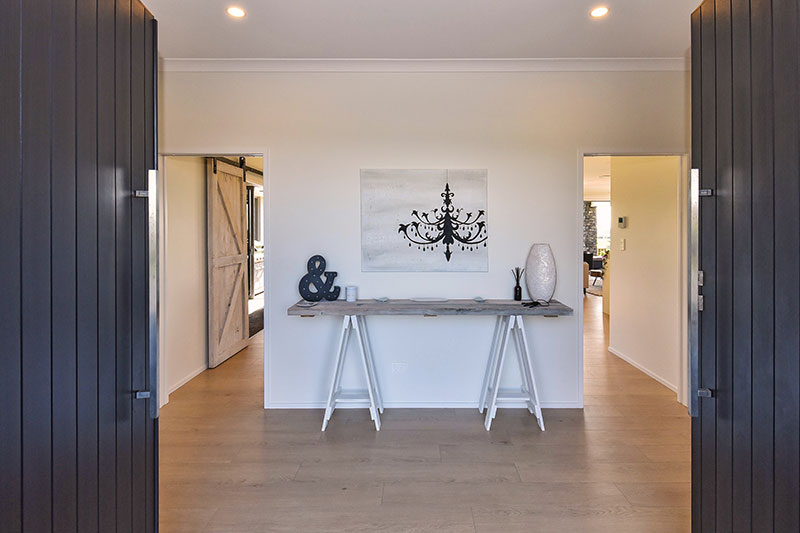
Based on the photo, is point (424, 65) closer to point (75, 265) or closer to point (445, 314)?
point (445, 314)

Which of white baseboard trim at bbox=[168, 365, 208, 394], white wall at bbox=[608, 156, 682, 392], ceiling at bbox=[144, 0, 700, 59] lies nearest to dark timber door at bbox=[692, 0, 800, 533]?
ceiling at bbox=[144, 0, 700, 59]

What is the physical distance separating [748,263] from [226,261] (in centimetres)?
456

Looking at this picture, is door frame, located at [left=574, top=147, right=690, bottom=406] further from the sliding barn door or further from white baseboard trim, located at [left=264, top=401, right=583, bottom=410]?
the sliding barn door

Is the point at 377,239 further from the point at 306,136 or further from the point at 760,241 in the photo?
the point at 760,241

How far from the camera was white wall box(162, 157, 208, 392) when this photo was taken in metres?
3.79

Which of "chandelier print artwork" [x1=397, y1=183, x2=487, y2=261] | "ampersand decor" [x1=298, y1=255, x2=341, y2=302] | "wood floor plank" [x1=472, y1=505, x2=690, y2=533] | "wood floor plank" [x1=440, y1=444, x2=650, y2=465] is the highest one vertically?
"chandelier print artwork" [x1=397, y1=183, x2=487, y2=261]

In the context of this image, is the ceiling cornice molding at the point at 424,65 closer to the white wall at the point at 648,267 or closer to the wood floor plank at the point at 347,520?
the white wall at the point at 648,267

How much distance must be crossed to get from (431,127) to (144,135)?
7.44ft

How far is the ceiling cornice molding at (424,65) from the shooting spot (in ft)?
10.8

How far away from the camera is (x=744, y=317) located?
4.34 feet

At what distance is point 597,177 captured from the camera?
30.5 ft

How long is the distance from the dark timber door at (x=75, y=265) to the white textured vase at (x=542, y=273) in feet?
8.35

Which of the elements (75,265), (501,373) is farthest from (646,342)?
(75,265)

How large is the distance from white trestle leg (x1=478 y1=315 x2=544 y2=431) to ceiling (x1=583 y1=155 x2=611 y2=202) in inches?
124
